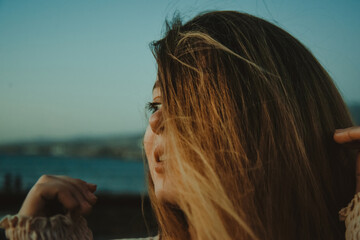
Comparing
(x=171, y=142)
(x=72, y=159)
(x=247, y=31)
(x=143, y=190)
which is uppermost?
(x=247, y=31)

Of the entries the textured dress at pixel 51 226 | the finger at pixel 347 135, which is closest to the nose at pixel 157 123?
the textured dress at pixel 51 226

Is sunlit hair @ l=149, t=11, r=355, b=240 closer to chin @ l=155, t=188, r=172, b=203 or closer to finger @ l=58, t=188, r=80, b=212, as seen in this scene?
chin @ l=155, t=188, r=172, b=203

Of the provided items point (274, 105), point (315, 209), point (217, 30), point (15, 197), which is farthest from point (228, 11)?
point (15, 197)

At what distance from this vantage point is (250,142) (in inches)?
45.4

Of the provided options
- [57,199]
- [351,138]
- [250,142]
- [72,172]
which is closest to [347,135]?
[351,138]

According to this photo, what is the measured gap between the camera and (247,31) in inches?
51.1

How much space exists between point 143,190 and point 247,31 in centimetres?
126

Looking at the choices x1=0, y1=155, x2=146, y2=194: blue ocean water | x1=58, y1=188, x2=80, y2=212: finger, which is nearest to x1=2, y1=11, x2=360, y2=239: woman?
x1=58, y1=188, x2=80, y2=212: finger

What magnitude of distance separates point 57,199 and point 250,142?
88 cm

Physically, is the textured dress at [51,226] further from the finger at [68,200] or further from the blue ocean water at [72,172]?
the blue ocean water at [72,172]

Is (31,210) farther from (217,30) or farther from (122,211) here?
(122,211)

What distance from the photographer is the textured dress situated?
103 cm

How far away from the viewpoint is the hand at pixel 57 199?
3.72 ft

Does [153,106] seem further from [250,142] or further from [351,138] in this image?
[351,138]
